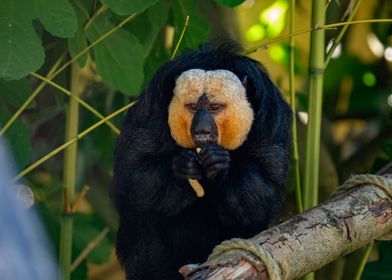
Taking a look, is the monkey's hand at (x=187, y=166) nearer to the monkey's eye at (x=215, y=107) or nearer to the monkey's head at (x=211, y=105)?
the monkey's head at (x=211, y=105)

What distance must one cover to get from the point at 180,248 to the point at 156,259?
0.12m

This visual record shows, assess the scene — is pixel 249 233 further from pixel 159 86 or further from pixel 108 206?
pixel 108 206

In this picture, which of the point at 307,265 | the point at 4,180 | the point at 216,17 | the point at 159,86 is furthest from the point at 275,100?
the point at 4,180

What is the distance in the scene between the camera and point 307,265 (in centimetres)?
237

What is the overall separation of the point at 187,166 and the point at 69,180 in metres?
1.05

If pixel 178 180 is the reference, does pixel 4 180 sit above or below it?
above

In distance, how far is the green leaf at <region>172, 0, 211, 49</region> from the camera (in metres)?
3.64

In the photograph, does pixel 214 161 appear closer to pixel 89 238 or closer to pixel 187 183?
pixel 187 183

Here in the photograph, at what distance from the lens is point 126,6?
309 centimetres

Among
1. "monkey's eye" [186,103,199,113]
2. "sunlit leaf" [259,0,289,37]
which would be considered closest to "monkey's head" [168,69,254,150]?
"monkey's eye" [186,103,199,113]

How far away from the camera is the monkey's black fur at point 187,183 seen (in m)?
2.91

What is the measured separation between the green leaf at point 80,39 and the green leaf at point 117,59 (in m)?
0.04

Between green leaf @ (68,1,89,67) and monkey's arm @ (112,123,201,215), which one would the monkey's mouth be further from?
green leaf @ (68,1,89,67)

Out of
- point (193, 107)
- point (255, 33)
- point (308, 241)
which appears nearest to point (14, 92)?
point (193, 107)
